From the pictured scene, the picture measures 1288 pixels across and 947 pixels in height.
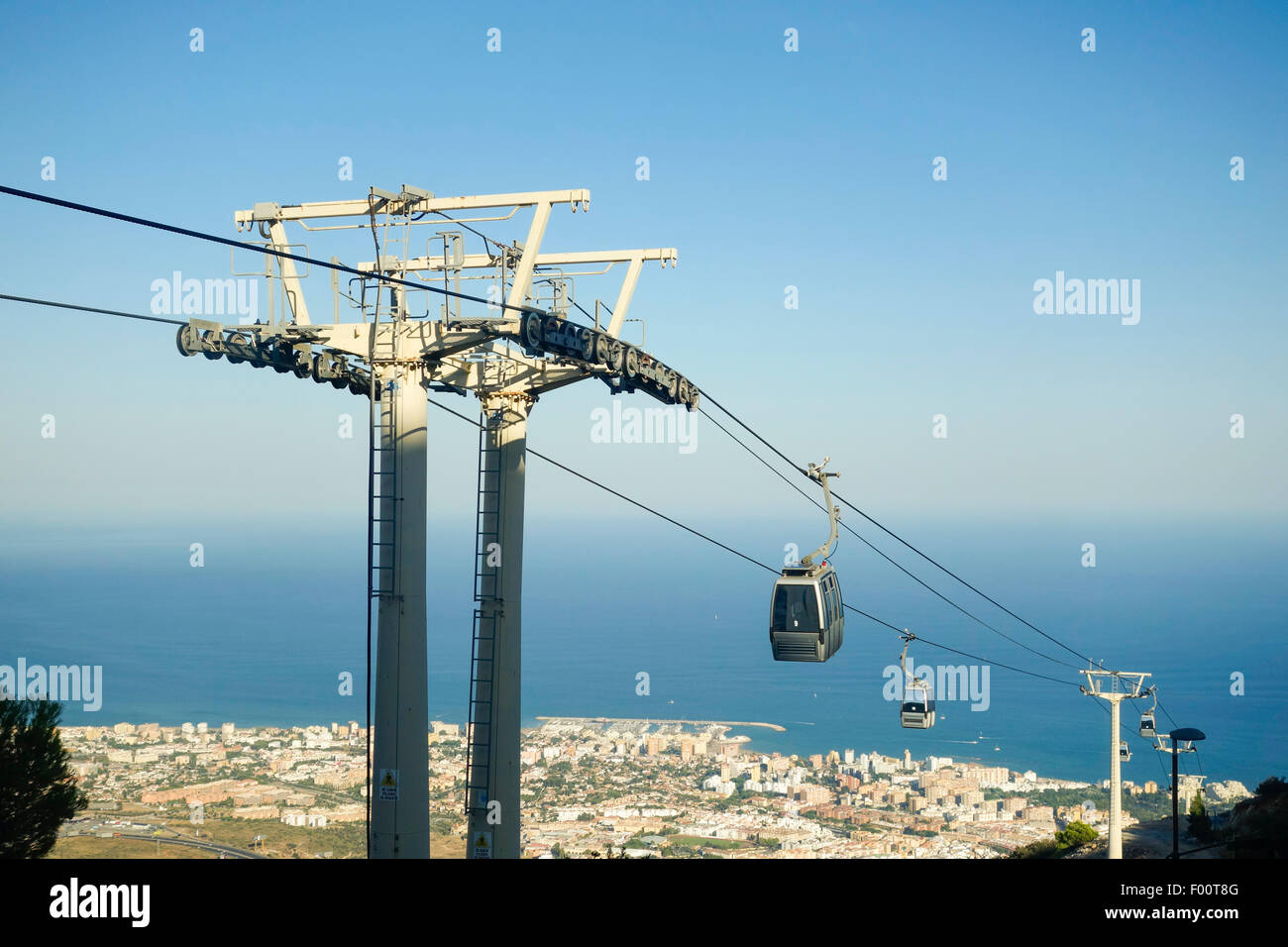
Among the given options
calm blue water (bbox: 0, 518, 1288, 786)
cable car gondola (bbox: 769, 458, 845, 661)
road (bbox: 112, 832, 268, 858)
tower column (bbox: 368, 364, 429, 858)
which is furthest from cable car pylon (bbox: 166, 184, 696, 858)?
calm blue water (bbox: 0, 518, 1288, 786)

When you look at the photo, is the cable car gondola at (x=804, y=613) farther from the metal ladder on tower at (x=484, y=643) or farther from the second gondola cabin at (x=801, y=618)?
the metal ladder on tower at (x=484, y=643)

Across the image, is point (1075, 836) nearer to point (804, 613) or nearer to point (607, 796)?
point (804, 613)

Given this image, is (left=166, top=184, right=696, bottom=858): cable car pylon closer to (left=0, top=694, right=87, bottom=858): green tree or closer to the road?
(left=0, top=694, right=87, bottom=858): green tree

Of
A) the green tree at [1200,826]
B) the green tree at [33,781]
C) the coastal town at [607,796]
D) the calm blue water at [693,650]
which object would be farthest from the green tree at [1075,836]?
the calm blue water at [693,650]

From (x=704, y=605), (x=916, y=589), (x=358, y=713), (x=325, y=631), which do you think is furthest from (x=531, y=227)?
(x=916, y=589)

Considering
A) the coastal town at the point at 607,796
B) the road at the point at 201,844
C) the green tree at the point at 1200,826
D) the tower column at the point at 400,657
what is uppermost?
the tower column at the point at 400,657

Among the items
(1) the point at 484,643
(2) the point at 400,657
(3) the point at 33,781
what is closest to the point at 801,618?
(1) the point at 484,643
